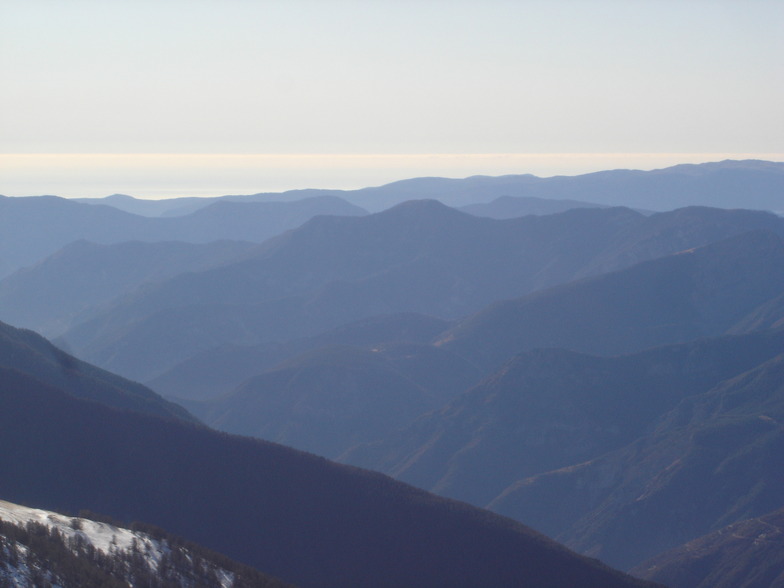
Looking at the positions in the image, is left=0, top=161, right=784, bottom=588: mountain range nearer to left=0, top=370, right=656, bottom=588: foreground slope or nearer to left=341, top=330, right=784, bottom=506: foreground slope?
left=0, top=370, right=656, bottom=588: foreground slope

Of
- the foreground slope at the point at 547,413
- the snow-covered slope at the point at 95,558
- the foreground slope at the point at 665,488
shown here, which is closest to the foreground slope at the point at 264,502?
the snow-covered slope at the point at 95,558

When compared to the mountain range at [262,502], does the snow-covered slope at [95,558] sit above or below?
above

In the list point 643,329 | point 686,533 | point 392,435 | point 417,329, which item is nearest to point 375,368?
point 392,435

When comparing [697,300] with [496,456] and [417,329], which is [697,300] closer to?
[417,329]

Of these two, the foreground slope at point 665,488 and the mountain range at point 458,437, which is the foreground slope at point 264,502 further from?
the foreground slope at point 665,488

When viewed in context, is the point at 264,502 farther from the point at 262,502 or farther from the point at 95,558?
the point at 95,558
